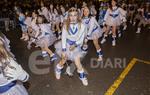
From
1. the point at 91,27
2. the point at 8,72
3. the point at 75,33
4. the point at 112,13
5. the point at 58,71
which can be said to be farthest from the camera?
the point at 112,13

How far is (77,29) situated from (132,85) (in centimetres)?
200

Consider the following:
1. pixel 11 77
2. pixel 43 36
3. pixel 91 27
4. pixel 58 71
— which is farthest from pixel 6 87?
pixel 43 36

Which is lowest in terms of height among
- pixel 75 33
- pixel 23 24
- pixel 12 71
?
pixel 23 24

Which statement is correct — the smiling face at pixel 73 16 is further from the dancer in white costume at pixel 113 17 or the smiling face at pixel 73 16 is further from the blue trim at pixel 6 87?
the dancer in white costume at pixel 113 17

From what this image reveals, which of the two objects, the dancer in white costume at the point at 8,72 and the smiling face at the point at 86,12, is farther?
the smiling face at the point at 86,12

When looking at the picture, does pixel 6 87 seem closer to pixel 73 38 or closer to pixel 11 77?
pixel 11 77

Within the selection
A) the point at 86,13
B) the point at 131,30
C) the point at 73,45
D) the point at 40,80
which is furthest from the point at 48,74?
the point at 131,30

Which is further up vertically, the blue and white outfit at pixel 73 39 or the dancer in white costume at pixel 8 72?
the dancer in white costume at pixel 8 72

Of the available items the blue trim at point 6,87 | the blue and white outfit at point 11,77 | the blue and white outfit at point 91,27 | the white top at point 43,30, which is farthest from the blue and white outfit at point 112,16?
the blue trim at point 6,87

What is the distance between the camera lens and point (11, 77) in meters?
5.07

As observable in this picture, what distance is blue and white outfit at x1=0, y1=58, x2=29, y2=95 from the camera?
16.5 feet

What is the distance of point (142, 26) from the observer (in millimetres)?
15203

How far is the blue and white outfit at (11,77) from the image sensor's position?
503cm

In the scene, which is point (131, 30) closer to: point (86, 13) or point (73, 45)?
point (86, 13)
